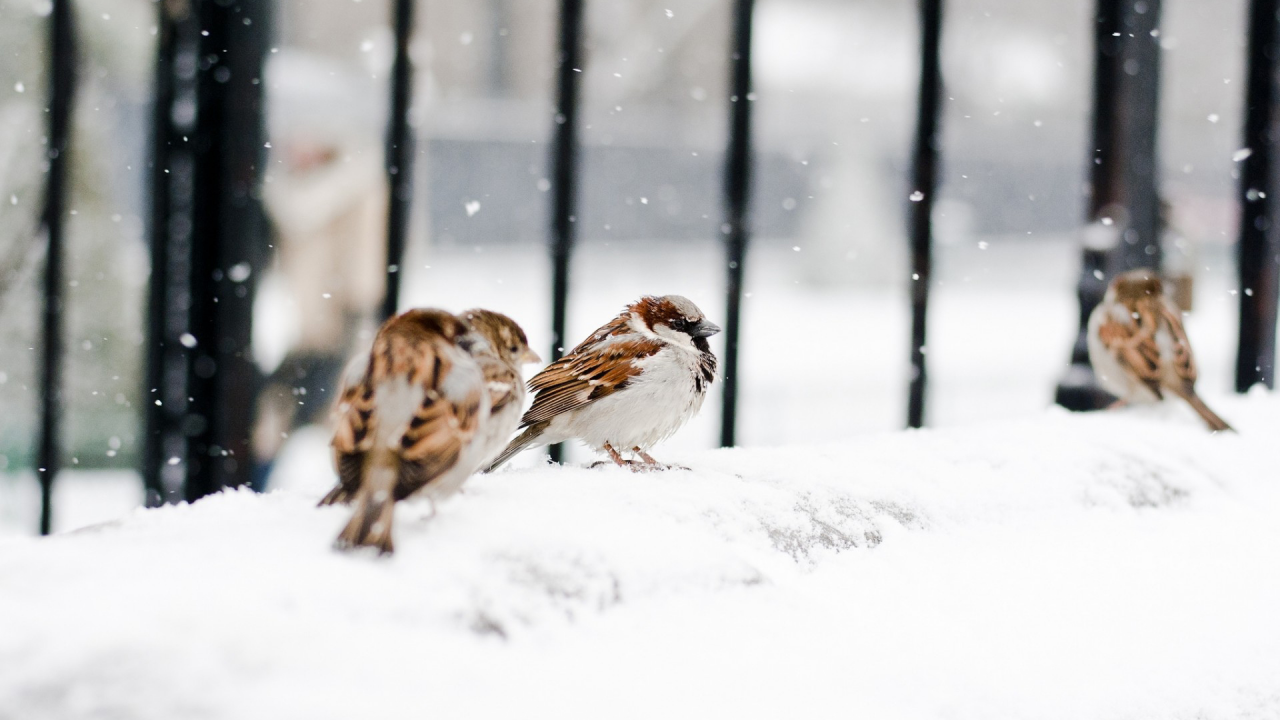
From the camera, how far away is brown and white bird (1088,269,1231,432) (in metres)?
2.95

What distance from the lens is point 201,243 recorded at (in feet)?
9.43

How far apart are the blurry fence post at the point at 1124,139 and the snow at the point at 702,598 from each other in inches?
56.1

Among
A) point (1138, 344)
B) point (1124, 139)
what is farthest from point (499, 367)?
point (1124, 139)

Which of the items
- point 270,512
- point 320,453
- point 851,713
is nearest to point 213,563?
point 270,512

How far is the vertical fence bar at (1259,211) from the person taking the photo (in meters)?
3.53

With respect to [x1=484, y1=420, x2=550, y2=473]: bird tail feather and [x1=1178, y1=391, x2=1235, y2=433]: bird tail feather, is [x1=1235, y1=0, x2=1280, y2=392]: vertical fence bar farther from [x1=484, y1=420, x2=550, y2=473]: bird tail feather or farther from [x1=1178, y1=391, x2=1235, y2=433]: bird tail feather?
[x1=484, y1=420, x2=550, y2=473]: bird tail feather

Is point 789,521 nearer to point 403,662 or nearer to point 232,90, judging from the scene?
point 403,662

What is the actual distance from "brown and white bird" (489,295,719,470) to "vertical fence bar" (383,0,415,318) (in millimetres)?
740

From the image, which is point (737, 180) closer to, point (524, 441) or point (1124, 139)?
point (524, 441)

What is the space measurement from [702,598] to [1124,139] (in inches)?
99.3

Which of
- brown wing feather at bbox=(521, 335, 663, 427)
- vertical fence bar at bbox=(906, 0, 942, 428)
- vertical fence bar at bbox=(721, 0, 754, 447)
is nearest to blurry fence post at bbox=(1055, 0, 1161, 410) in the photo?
vertical fence bar at bbox=(906, 0, 942, 428)

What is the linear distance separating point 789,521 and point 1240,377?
116 inches

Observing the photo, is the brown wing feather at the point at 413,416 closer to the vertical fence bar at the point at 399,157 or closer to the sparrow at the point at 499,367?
the sparrow at the point at 499,367

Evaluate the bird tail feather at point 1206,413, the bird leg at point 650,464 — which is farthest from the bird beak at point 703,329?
the bird tail feather at point 1206,413
